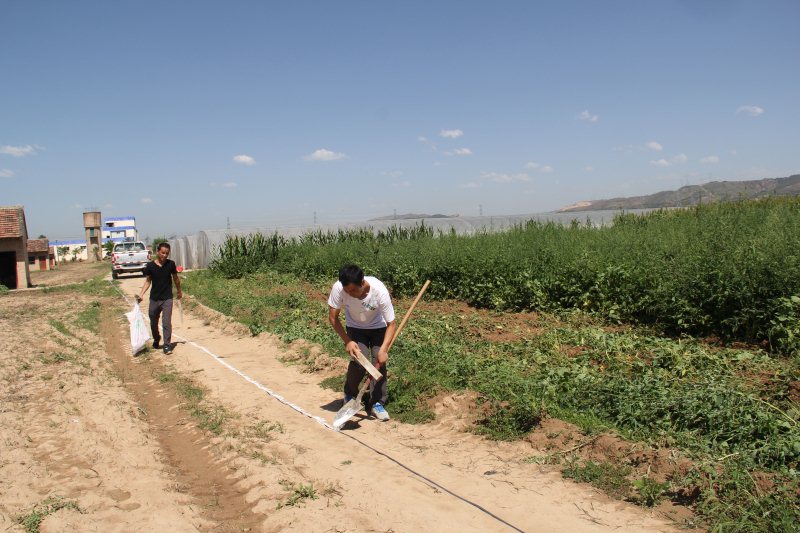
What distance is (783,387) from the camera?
513cm

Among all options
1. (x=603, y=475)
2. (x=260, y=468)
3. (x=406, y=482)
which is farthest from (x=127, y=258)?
(x=603, y=475)

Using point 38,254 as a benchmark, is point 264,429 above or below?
below

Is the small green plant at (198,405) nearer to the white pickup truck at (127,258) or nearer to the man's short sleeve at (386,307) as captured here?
the man's short sleeve at (386,307)

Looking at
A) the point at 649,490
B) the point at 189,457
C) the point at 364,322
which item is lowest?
the point at 189,457

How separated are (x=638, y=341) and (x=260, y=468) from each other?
16.2 ft

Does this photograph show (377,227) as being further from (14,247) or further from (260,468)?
(260,468)

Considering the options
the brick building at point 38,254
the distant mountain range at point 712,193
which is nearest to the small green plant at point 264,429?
the distant mountain range at point 712,193

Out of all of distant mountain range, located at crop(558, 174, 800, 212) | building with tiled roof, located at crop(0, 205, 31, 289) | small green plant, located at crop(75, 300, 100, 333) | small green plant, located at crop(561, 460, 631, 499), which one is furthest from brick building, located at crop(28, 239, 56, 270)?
small green plant, located at crop(561, 460, 631, 499)

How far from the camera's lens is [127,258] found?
2917cm

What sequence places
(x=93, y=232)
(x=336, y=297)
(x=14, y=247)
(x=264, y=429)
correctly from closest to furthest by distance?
(x=336, y=297) → (x=264, y=429) → (x=14, y=247) → (x=93, y=232)

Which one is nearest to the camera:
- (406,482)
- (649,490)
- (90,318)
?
(649,490)

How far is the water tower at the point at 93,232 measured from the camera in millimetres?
75119

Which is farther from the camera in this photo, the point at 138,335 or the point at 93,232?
the point at 93,232

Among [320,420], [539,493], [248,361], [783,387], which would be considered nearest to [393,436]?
[320,420]
